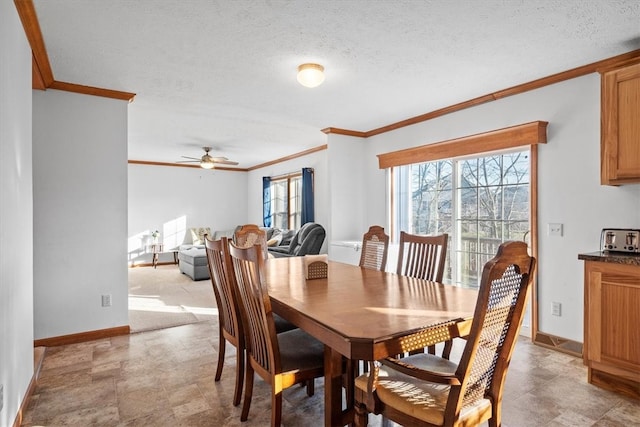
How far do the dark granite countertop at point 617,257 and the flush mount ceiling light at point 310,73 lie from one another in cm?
237

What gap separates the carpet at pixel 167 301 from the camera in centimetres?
394

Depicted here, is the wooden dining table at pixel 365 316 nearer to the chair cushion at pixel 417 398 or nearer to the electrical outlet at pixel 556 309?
the chair cushion at pixel 417 398

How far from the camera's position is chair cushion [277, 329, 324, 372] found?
179cm

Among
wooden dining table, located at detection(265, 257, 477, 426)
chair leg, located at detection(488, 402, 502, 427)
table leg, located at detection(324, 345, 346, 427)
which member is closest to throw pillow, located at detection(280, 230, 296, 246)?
wooden dining table, located at detection(265, 257, 477, 426)

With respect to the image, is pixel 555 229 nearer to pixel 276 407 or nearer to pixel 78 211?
pixel 276 407

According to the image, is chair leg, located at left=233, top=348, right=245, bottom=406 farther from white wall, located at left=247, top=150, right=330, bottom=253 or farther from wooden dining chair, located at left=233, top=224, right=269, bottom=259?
white wall, located at left=247, top=150, right=330, bottom=253

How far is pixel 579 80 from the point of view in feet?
9.80

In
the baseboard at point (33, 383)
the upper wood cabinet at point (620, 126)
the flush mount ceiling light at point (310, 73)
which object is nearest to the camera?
the baseboard at point (33, 383)

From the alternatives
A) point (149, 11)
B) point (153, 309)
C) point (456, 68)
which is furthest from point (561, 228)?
point (153, 309)

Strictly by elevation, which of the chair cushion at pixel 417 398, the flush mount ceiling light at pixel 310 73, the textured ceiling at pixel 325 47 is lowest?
the chair cushion at pixel 417 398

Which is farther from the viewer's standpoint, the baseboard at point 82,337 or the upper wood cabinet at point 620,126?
the baseboard at point 82,337

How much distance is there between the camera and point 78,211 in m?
3.34

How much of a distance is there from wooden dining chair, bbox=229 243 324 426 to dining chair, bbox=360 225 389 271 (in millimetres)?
1095

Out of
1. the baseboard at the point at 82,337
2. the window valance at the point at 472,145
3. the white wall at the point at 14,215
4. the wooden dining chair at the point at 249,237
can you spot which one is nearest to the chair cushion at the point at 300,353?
the white wall at the point at 14,215
